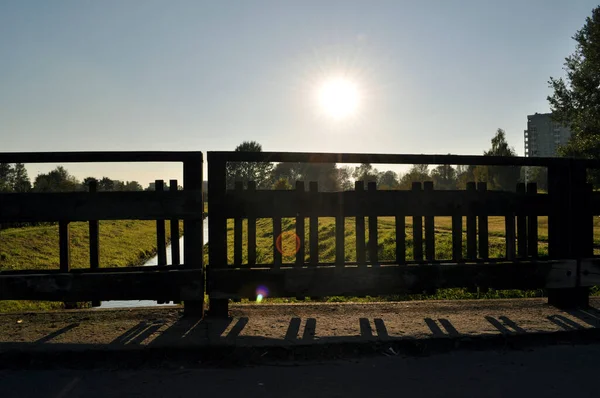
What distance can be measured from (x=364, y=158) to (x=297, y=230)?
0.99 metres

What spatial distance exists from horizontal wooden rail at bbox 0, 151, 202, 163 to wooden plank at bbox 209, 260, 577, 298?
1226mm

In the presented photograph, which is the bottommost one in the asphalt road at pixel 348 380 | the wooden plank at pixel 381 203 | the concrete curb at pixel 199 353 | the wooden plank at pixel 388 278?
the asphalt road at pixel 348 380

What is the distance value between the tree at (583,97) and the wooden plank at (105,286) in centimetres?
2624

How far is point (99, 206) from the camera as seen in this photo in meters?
4.04

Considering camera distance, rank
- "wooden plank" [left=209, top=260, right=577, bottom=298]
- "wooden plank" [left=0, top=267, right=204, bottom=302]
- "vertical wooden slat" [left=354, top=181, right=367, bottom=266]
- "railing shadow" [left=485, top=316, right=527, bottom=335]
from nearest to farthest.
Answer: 1. "railing shadow" [left=485, top=316, right=527, bottom=335]
2. "wooden plank" [left=0, top=267, right=204, bottom=302]
3. "wooden plank" [left=209, top=260, right=577, bottom=298]
4. "vertical wooden slat" [left=354, top=181, right=367, bottom=266]

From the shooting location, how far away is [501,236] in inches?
630

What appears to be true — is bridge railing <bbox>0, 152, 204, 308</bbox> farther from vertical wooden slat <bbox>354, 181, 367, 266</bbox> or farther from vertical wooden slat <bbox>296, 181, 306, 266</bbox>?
vertical wooden slat <bbox>354, 181, 367, 266</bbox>

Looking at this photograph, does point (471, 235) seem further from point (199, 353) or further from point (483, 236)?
point (199, 353)

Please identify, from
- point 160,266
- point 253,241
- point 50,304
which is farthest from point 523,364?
point 50,304

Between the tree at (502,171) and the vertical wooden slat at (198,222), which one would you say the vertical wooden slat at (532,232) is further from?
the tree at (502,171)

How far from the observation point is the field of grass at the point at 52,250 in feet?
46.9

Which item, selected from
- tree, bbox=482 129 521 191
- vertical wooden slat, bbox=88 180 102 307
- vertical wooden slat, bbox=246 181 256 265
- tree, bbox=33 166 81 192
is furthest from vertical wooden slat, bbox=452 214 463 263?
tree, bbox=482 129 521 191

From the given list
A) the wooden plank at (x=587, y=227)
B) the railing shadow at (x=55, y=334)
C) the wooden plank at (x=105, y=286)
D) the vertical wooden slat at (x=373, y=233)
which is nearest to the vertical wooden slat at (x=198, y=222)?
the wooden plank at (x=105, y=286)

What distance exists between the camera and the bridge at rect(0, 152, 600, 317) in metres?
4.01
